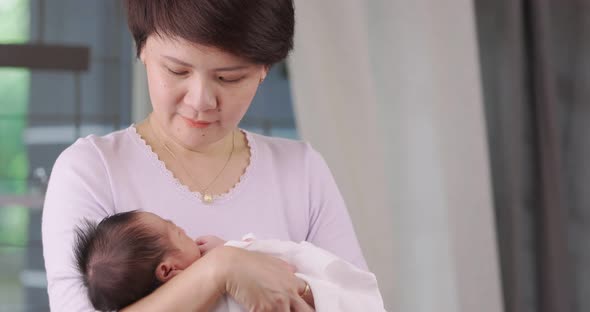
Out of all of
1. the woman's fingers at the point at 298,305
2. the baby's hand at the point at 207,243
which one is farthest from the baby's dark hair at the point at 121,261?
the woman's fingers at the point at 298,305

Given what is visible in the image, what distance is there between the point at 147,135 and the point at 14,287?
128cm

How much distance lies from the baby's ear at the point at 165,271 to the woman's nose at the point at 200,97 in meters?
0.26

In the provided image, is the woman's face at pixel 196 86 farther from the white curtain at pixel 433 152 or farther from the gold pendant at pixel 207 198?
the white curtain at pixel 433 152

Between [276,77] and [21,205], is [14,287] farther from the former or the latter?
[276,77]

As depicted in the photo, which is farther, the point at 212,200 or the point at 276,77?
the point at 276,77

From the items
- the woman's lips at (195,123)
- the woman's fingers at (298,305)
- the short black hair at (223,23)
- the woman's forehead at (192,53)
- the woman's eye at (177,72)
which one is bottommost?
the woman's fingers at (298,305)

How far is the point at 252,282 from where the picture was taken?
119 cm

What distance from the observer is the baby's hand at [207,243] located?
1.34 meters

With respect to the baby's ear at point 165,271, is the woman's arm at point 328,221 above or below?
above

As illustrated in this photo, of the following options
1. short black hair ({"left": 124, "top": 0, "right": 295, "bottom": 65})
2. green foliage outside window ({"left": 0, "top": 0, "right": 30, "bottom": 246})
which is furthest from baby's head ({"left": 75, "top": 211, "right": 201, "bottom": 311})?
green foliage outside window ({"left": 0, "top": 0, "right": 30, "bottom": 246})

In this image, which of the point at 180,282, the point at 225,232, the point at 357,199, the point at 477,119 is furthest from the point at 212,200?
the point at 477,119

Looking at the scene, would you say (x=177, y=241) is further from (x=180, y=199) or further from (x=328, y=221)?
(x=328, y=221)

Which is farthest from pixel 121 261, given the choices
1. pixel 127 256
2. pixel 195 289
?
pixel 195 289

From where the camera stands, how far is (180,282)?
46.9 inches
